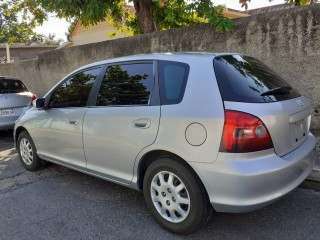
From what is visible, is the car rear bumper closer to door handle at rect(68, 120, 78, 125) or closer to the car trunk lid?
the car trunk lid

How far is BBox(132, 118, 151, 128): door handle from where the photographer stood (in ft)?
10.3

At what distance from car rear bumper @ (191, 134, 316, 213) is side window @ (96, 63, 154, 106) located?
935mm

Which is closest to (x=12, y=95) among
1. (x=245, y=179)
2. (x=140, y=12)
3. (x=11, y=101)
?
(x=11, y=101)

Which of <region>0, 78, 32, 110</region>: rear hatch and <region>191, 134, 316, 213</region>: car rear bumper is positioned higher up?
<region>0, 78, 32, 110</region>: rear hatch

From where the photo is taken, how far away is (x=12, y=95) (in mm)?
7590

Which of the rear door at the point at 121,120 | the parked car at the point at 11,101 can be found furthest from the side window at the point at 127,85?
the parked car at the point at 11,101

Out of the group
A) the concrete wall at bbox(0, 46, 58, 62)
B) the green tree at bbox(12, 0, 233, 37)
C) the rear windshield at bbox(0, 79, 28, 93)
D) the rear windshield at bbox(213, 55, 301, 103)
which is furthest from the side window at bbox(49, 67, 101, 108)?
the concrete wall at bbox(0, 46, 58, 62)

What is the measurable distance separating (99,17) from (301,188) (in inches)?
212

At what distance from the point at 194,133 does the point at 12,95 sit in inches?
236

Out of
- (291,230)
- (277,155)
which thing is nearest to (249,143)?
(277,155)

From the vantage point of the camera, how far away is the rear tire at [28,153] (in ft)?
16.2

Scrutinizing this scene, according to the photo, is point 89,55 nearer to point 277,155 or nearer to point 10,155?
point 10,155

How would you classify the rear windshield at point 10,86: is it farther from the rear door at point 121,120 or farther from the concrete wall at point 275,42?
the rear door at point 121,120

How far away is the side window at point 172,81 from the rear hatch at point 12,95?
5.24 m
